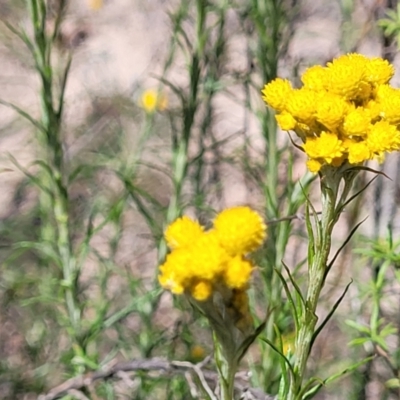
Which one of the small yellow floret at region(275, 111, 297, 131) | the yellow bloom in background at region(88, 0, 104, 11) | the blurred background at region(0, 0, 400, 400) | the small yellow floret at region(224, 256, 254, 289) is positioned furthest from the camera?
the yellow bloom in background at region(88, 0, 104, 11)

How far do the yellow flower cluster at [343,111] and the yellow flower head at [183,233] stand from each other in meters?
0.15

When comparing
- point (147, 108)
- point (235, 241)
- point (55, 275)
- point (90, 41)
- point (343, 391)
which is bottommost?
point (343, 391)

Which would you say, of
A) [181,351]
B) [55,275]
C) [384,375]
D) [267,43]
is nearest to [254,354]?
[181,351]

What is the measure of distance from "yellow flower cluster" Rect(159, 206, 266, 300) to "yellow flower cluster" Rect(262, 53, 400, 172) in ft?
0.38

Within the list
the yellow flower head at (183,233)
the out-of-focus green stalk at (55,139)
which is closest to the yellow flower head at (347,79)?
the yellow flower head at (183,233)

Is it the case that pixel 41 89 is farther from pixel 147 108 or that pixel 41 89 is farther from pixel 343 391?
pixel 343 391

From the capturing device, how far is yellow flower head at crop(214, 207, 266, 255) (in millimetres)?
542

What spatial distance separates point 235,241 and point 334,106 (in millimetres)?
187

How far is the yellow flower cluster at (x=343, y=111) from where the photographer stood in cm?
60

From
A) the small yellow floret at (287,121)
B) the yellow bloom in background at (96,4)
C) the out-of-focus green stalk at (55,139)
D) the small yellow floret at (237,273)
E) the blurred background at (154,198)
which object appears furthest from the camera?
the yellow bloom in background at (96,4)

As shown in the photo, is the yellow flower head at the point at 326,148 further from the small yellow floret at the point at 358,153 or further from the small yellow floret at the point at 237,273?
the small yellow floret at the point at 237,273

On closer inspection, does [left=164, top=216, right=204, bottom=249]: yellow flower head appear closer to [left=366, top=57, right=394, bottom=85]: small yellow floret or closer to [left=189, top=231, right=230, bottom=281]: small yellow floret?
[left=189, top=231, right=230, bottom=281]: small yellow floret

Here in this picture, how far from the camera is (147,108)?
1.82 meters

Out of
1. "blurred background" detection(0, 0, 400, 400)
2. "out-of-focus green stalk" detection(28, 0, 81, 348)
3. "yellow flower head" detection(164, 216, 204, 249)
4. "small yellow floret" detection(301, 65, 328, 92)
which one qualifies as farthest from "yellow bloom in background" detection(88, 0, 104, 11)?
"yellow flower head" detection(164, 216, 204, 249)
